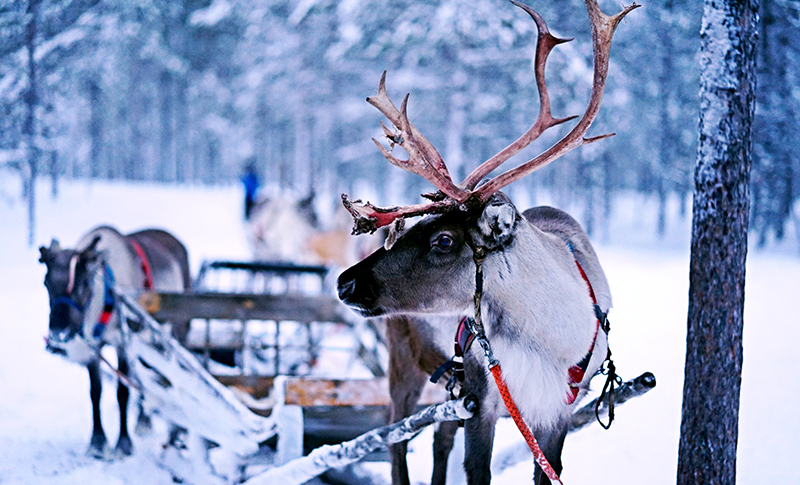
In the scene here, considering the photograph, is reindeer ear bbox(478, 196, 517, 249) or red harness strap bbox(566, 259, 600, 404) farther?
red harness strap bbox(566, 259, 600, 404)

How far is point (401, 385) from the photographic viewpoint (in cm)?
349

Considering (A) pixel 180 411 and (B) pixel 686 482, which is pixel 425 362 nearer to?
(B) pixel 686 482

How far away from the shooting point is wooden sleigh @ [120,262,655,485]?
9.95 feet

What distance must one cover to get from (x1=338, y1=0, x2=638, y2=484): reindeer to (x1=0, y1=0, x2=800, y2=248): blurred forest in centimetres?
455

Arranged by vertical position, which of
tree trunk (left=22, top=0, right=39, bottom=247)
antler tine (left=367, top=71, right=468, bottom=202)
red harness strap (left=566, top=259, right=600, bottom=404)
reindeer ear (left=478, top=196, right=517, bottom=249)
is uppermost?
tree trunk (left=22, top=0, right=39, bottom=247)

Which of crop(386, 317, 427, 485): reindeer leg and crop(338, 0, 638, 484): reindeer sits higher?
crop(338, 0, 638, 484): reindeer

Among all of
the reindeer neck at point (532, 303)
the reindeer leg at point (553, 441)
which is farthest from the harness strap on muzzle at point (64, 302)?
the reindeer leg at point (553, 441)

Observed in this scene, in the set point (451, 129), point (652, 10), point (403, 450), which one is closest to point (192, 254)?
point (451, 129)

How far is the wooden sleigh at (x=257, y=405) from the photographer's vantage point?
303 cm

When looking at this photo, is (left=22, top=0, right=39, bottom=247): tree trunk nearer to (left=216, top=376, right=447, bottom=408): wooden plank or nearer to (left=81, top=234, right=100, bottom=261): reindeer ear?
(left=81, top=234, right=100, bottom=261): reindeer ear

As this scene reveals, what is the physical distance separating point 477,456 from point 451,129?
12196 mm

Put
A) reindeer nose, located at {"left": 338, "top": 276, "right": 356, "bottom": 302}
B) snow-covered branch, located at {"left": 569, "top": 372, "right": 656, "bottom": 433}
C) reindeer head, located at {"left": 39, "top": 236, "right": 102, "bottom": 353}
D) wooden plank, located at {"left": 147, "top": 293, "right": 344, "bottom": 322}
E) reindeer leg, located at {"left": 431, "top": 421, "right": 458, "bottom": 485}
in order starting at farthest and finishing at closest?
1. wooden plank, located at {"left": 147, "top": 293, "right": 344, "bottom": 322}
2. reindeer head, located at {"left": 39, "top": 236, "right": 102, "bottom": 353}
3. reindeer leg, located at {"left": 431, "top": 421, "right": 458, "bottom": 485}
4. snow-covered branch, located at {"left": 569, "top": 372, "right": 656, "bottom": 433}
5. reindeer nose, located at {"left": 338, "top": 276, "right": 356, "bottom": 302}

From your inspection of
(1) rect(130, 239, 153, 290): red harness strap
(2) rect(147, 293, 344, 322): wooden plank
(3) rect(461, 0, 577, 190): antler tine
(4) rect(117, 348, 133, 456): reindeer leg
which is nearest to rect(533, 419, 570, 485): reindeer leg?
(3) rect(461, 0, 577, 190): antler tine

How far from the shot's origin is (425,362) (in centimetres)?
329
